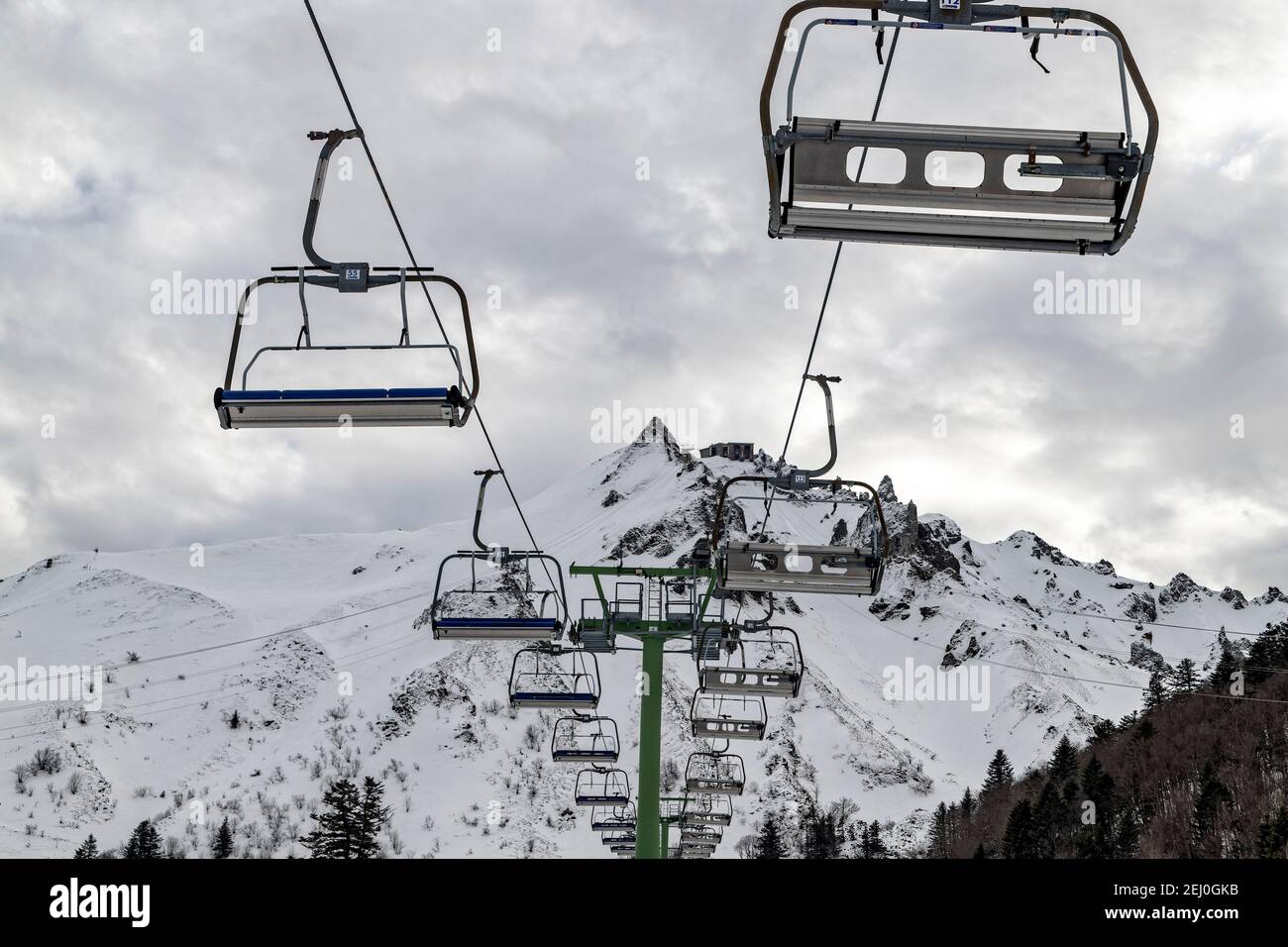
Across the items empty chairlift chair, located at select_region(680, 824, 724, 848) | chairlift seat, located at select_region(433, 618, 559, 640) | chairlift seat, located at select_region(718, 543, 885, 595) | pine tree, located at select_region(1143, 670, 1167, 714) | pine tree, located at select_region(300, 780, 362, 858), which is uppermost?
chairlift seat, located at select_region(718, 543, 885, 595)

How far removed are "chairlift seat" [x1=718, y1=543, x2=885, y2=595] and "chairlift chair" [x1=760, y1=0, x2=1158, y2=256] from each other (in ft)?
20.6

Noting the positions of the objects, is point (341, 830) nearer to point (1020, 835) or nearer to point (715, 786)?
point (715, 786)

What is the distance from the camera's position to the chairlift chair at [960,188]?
377cm

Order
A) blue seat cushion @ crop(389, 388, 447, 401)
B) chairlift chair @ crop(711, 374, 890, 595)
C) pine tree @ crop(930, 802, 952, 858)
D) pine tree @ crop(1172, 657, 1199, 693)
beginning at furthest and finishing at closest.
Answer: pine tree @ crop(930, 802, 952, 858)
pine tree @ crop(1172, 657, 1199, 693)
chairlift chair @ crop(711, 374, 890, 595)
blue seat cushion @ crop(389, 388, 447, 401)

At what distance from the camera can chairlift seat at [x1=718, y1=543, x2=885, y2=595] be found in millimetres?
10211

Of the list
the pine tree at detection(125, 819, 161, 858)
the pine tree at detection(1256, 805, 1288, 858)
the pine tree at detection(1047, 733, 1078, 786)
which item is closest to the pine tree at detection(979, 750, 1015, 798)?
the pine tree at detection(1047, 733, 1078, 786)

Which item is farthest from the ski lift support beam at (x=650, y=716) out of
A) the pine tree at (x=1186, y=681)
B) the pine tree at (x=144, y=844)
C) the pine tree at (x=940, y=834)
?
the pine tree at (x=1186, y=681)

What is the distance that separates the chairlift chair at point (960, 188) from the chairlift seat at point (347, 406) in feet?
7.06

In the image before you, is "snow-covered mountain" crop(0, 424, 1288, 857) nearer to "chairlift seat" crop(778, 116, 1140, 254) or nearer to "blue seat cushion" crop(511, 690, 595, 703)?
"blue seat cushion" crop(511, 690, 595, 703)

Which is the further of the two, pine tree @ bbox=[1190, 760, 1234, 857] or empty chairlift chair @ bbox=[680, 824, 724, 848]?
pine tree @ bbox=[1190, 760, 1234, 857]

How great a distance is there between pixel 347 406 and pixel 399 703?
267ft

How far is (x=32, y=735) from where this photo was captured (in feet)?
235

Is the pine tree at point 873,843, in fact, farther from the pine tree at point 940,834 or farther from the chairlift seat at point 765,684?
the chairlift seat at point 765,684
